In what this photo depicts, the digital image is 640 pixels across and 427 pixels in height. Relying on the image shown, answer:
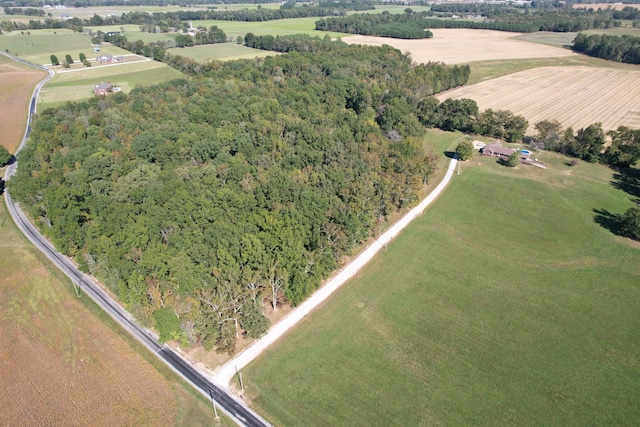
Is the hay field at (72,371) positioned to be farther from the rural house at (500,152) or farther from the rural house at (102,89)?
the rural house at (102,89)

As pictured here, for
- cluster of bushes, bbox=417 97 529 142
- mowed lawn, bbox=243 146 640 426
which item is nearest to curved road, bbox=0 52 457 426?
mowed lawn, bbox=243 146 640 426

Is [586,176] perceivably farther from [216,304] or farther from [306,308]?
[216,304]

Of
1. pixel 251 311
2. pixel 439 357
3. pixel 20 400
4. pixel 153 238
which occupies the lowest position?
pixel 20 400

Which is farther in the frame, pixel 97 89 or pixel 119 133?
pixel 97 89

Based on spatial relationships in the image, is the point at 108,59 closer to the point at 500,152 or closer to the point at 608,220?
the point at 500,152

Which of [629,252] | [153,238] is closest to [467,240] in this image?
[629,252]

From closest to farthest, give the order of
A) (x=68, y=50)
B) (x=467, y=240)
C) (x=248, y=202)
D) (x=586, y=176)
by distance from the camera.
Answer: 1. (x=248, y=202)
2. (x=467, y=240)
3. (x=586, y=176)
4. (x=68, y=50)
